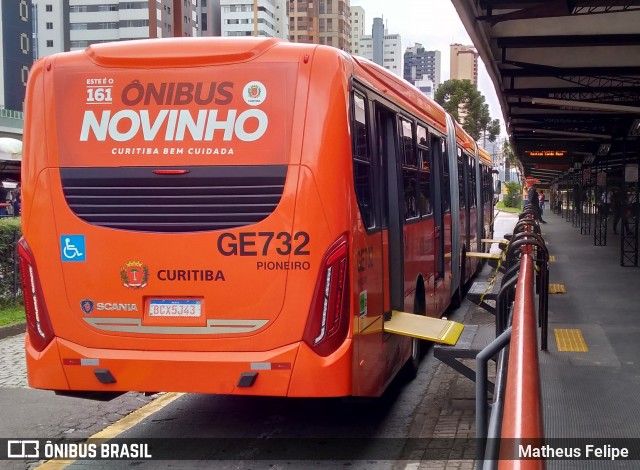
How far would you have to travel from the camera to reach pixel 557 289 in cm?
1501

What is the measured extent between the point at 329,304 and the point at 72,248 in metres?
1.98

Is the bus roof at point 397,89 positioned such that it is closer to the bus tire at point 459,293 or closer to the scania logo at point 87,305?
the scania logo at point 87,305

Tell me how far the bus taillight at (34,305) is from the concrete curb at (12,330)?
572cm

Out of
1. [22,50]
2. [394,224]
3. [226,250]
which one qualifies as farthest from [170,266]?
[22,50]

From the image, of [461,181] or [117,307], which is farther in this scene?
[461,181]

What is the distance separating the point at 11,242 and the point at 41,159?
24.2 ft

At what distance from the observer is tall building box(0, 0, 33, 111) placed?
225 ft

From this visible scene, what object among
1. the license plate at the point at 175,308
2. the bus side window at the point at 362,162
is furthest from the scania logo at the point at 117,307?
the bus side window at the point at 362,162

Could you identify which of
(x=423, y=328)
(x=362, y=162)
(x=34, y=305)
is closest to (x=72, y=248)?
(x=34, y=305)

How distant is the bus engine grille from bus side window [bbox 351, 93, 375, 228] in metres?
0.67

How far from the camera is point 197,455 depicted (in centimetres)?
640

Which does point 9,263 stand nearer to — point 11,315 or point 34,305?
point 11,315

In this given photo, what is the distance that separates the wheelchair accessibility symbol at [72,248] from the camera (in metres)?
6.04

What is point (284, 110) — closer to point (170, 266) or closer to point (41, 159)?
point (170, 266)
